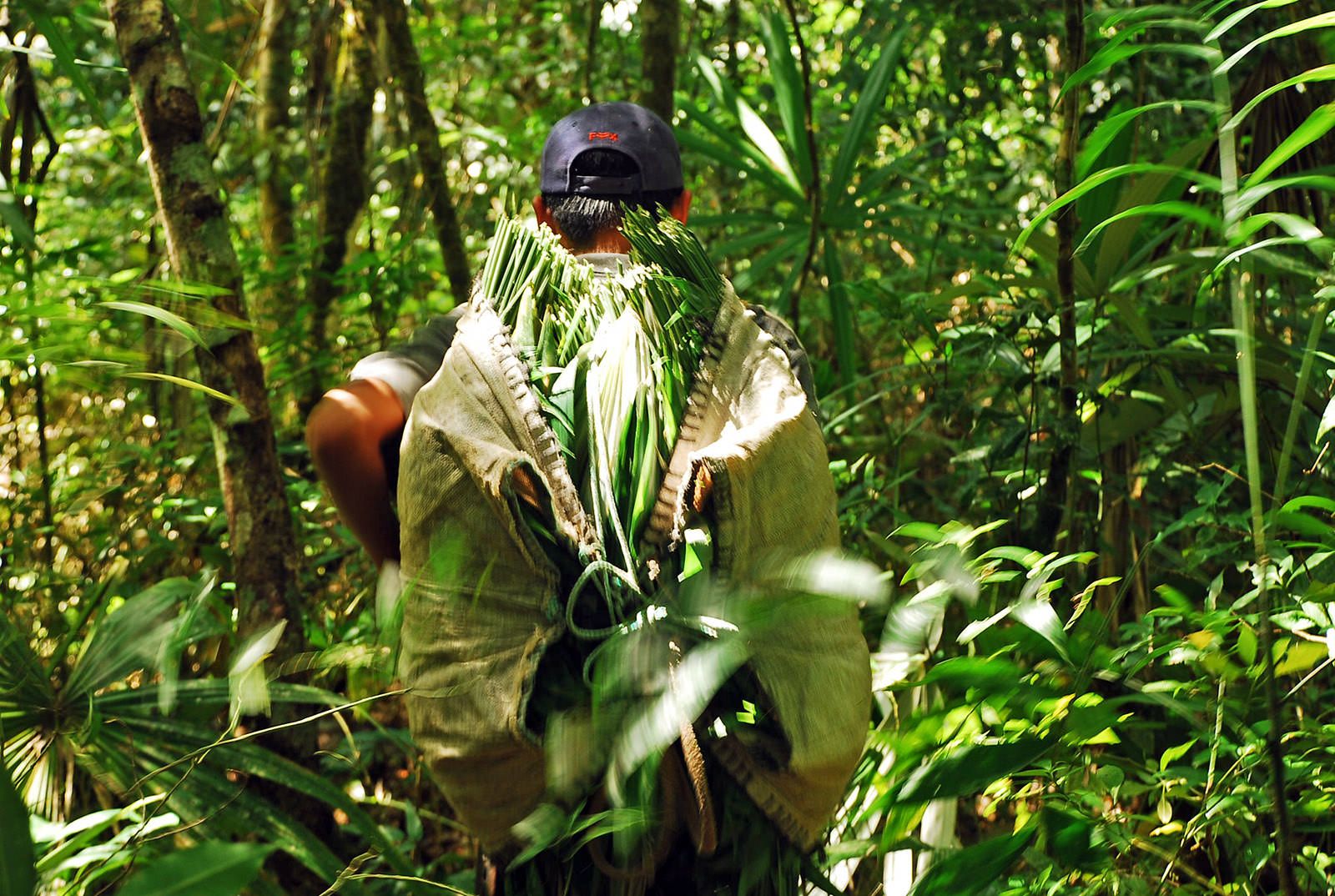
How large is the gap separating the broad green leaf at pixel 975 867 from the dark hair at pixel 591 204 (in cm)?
92

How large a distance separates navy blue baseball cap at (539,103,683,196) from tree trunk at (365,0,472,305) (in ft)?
4.66

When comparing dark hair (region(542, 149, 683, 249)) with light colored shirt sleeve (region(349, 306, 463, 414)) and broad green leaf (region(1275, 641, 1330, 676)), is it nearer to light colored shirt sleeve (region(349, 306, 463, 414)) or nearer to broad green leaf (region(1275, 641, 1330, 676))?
light colored shirt sleeve (region(349, 306, 463, 414))

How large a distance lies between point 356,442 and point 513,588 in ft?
1.10

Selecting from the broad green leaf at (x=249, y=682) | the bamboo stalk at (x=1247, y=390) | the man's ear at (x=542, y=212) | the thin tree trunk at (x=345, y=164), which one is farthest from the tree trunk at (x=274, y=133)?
the bamboo stalk at (x=1247, y=390)

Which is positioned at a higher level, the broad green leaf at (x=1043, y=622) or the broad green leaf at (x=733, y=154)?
the broad green leaf at (x=733, y=154)

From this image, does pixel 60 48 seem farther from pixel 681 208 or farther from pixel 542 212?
pixel 681 208

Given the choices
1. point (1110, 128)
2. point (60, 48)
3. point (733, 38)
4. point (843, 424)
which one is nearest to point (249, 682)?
point (60, 48)

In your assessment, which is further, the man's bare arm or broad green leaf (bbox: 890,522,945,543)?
broad green leaf (bbox: 890,522,945,543)

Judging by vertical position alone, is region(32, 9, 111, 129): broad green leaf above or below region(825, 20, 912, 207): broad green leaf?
below

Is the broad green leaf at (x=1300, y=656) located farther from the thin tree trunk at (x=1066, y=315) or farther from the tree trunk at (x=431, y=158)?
the tree trunk at (x=431, y=158)

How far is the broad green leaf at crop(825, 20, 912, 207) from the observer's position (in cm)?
287

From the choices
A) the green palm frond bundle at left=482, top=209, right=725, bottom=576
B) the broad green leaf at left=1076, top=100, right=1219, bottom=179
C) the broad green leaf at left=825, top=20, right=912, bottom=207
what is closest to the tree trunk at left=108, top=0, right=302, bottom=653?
the green palm frond bundle at left=482, top=209, right=725, bottom=576

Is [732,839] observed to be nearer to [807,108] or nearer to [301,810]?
[301,810]

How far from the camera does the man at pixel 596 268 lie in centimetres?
137
